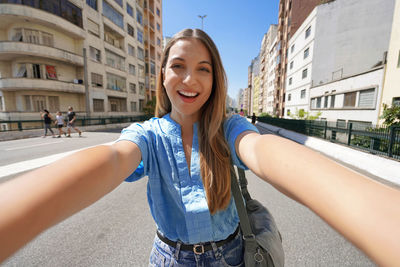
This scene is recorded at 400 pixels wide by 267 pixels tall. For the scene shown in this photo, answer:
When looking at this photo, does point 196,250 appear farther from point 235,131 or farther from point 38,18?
point 38,18

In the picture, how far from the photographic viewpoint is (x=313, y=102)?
19.4 metres

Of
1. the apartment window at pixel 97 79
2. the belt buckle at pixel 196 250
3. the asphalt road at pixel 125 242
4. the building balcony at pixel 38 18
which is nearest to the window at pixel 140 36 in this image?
the building balcony at pixel 38 18

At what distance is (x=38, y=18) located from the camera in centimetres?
1570

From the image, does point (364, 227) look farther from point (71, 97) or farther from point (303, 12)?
point (303, 12)

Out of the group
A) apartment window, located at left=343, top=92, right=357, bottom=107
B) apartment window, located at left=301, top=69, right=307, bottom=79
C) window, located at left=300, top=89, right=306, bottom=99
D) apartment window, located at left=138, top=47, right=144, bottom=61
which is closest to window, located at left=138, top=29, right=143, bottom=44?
apartment window, located at left=138, top=47, right=144, bottom=61

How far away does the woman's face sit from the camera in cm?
107

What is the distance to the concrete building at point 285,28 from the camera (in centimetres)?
2570

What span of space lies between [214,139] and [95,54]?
87.3 ft

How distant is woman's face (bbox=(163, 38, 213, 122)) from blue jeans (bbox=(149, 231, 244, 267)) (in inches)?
32.3

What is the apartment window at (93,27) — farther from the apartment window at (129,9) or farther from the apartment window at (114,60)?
the apartment window at (129,9)

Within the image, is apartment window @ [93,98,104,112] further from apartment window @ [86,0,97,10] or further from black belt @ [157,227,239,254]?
black belt @ [157,227,239,254]

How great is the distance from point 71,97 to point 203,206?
24467 mm

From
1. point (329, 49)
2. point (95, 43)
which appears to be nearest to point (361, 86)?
point (329, 49)

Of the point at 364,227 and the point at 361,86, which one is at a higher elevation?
the point at 361,86
